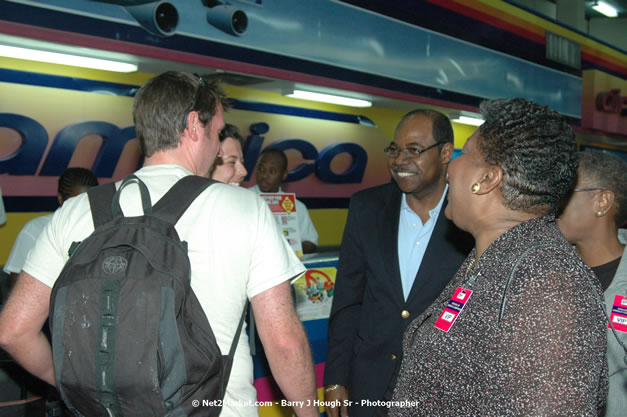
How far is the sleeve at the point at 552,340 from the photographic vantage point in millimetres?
1069

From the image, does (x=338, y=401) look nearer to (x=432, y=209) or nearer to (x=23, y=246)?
(x=432, y=209)

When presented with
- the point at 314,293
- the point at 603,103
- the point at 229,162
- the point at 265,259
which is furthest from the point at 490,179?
the point at 603,103

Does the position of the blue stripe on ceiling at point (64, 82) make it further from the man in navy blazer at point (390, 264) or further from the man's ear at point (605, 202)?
the man's ear at point (605, 202)

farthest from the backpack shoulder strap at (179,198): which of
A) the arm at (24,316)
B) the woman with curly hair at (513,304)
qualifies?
the woman with curly hair at (513,304)

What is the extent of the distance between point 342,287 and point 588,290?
4.28 feet

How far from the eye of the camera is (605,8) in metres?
13.6

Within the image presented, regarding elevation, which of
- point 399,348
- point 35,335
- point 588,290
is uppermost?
point 588,290

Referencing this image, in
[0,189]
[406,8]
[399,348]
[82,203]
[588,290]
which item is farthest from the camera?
[406,8]

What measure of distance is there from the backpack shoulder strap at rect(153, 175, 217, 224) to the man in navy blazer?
1.00 m

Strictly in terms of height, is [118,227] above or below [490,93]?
below

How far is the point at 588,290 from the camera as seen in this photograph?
1.13m

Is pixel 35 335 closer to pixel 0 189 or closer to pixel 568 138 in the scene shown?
pixel 568 138

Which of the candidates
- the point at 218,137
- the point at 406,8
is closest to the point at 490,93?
the point at 406,8

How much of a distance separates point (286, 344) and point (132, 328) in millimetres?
430
